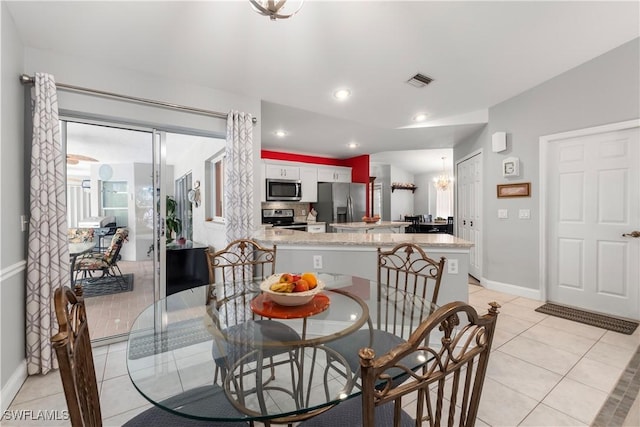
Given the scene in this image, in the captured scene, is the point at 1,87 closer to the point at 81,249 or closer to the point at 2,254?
the point at 2,254

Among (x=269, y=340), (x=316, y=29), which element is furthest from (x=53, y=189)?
(x=316, y=29)

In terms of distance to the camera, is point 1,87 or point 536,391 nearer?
point 1,87

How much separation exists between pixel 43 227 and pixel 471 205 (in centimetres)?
519

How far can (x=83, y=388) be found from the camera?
0.83 meters

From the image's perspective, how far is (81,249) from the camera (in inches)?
101

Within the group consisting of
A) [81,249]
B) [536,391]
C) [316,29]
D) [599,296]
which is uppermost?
[316,29]

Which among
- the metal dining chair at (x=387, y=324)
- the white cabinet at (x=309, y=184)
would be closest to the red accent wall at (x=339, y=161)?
the white cabinet at (x=309, y=184)

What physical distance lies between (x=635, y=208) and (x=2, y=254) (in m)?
5.21

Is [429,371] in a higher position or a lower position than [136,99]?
lower

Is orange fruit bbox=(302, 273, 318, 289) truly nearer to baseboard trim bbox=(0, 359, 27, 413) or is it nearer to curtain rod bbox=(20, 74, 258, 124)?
baseboard trim bbox=(0, 359, 27, 413)

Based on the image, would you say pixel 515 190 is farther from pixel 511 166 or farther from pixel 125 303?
pixel 125 303

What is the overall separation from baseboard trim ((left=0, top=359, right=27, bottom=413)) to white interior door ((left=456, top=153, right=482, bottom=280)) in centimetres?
501

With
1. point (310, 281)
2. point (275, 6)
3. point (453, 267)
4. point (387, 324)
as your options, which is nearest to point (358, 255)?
point (453, 267)

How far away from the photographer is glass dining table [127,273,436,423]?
949 millimetres
